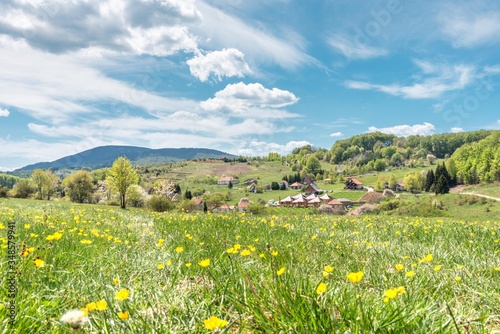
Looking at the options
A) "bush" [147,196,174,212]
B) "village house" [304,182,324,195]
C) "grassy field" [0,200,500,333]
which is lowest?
"village house" [304,182,324,195]

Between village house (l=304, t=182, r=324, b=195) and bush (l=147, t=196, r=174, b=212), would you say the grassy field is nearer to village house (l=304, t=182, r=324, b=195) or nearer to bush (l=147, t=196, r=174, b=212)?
bush (l=147, t=196, r=174, b=212)

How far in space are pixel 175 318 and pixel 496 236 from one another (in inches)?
349

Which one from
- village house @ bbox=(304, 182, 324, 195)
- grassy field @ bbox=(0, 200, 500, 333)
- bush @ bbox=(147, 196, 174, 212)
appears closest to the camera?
grassy field @ bbox=(0, 200, 500, 333)

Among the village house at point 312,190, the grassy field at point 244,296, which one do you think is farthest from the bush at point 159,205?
the village house at point 312,190

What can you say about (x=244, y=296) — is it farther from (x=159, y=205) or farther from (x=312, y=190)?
(x=312, y=190)

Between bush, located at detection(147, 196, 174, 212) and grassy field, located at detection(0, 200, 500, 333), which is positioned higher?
grassy field, located at detection(0, 200, 500, 333)

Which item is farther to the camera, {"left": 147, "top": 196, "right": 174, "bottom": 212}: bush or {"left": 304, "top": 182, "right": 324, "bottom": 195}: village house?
{"left": 304, "top": 182, "right": 324, "bottom": 195}: village house

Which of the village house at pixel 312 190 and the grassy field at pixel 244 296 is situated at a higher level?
the grassy field at pixel 244 296

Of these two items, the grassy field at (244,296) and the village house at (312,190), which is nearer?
the grassy field at (244,296)

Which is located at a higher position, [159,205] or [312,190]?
[159,205]

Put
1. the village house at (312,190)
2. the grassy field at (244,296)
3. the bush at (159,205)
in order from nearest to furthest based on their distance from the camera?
the grassy field at (244,296)
the bush at (159,205)
the village house at (312,190)

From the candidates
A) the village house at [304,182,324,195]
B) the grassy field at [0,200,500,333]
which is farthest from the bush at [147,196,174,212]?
the village house at [304,182,324,195]

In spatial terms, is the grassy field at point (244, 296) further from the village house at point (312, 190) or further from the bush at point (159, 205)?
the village house at point (312, 190)

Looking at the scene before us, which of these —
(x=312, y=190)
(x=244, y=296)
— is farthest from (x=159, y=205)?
(x=312, y=190)
